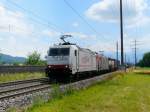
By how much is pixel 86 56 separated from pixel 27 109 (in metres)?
26.6

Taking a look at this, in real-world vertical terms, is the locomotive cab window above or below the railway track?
above

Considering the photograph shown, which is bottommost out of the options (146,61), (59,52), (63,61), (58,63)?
(58,63)

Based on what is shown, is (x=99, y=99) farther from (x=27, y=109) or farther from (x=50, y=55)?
(x=50, y=55)

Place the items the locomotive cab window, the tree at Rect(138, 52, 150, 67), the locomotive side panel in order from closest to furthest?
the locomotive cab window → the locomotive side panel → the tree at Rect(138, 52, 150, 67)

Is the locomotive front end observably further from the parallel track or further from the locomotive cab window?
the parallel track

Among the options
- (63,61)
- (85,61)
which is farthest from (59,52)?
(85,61)

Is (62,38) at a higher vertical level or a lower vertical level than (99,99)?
higher

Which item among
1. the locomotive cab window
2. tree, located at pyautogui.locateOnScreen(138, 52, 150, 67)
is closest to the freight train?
the locomotive cab window

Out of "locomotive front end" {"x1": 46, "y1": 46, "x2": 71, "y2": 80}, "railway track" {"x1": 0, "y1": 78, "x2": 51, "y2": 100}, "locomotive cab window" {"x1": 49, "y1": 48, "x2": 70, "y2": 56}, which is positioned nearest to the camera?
"railway track" {"x1": 0, "y1": 78, "x2": 51, "y2": 100}

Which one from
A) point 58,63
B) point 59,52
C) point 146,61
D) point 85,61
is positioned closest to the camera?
point 58,63

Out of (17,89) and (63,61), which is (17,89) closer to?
(17,89)

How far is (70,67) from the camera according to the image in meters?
32.0

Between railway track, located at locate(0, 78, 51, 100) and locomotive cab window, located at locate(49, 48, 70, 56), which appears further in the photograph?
locomotive cab window, located at locate(49, 48, 70, 56)

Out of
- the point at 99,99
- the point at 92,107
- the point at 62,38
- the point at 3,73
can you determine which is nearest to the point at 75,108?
the point at 92,107
